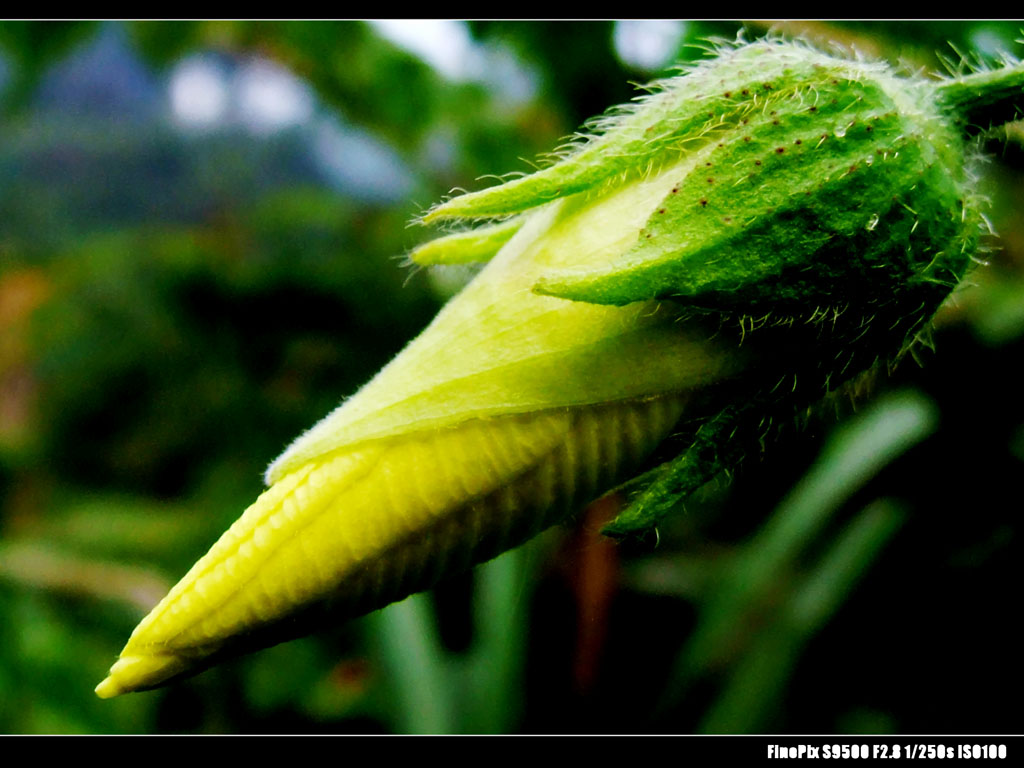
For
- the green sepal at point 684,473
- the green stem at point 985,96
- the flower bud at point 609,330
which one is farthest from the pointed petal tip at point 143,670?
the green stem at point 985,96

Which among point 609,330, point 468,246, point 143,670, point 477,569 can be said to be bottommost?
point 477,569

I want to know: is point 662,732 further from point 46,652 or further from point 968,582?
point 46,652

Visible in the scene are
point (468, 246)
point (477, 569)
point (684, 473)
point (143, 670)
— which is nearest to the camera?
point (143, 670)

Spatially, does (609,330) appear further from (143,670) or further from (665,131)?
(143,670)

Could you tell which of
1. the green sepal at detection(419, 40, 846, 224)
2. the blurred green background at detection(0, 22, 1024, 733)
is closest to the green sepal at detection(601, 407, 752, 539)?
the green sepal at detection(419, 40, 846, 224)

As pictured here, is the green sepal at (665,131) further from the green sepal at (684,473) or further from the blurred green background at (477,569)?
the blurred green background at (477,569)

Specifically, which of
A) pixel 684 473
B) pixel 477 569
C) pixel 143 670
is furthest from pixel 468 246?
pixel 477 569
